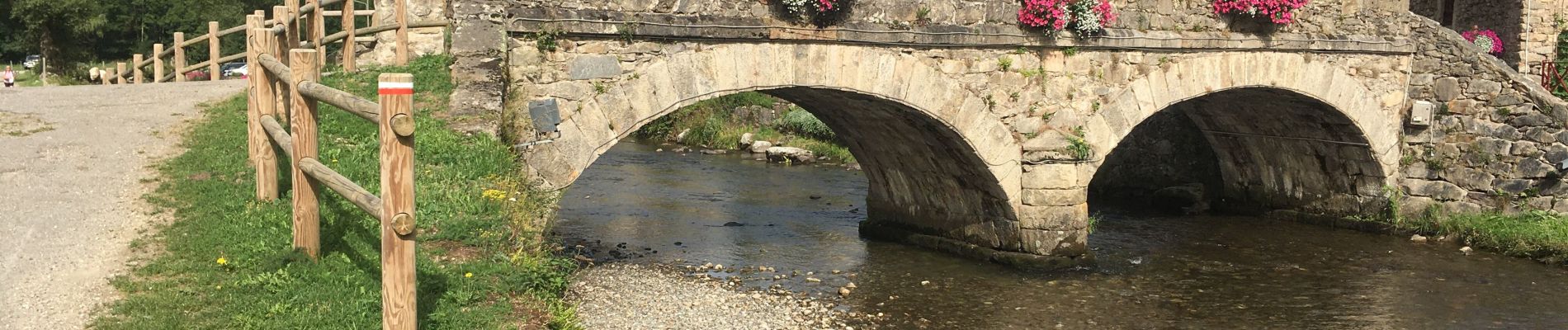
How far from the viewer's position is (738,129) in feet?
70.9

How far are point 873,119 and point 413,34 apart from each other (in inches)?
246

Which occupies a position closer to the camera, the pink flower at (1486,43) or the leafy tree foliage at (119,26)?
the pink flower at (1486,43)

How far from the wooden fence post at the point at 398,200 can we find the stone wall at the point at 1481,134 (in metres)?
10.7

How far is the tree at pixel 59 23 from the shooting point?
2631cm

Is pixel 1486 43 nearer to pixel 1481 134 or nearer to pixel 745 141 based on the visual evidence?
pixel 1481 134

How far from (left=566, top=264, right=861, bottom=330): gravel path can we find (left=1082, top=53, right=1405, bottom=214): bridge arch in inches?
109

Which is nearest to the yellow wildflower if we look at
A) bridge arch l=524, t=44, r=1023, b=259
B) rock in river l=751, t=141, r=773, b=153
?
bridge arch l=524, t=44, r=1023, b=259

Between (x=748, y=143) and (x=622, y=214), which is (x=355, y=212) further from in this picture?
(x=748, y=143)

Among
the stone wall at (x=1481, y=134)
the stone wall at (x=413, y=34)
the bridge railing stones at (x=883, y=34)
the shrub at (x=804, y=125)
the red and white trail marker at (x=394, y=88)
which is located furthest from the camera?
the shrub at (x=804, y=125)

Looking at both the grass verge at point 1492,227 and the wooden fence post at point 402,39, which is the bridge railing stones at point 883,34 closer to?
the grass verge at point 1492,227

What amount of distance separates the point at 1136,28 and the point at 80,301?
7.71 m

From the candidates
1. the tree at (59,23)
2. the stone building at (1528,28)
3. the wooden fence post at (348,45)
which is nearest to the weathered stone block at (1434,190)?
the stone building at (1528,28)

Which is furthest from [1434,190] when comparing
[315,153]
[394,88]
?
[394,88]

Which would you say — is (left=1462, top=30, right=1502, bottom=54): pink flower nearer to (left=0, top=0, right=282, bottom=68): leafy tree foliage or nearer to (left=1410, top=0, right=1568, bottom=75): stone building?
(left=1410, top=0, right=1568, bottom=75): stone building
